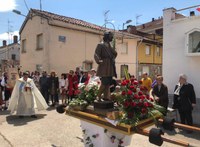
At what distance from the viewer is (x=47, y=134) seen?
6059 mm

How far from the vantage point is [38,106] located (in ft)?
27.8

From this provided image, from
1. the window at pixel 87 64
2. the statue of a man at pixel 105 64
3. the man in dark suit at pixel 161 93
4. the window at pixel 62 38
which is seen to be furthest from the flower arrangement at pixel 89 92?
the window at pixel 87 64

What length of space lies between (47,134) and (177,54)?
16.8 feet

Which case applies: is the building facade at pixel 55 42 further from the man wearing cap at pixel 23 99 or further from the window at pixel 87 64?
the man wearing cap at pixel 23 99

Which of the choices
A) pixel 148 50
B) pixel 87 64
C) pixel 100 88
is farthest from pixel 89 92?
pixel 148 50

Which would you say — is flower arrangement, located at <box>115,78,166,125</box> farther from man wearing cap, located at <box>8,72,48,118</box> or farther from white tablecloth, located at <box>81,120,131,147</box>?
man wearing cap, located at <box>8,72,48,118</box>

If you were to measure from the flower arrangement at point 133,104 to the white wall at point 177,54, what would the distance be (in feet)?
14.5

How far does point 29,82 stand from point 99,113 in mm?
5290

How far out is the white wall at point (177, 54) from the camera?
7.17 m

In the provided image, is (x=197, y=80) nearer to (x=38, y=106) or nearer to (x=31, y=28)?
(x=38, y=106)

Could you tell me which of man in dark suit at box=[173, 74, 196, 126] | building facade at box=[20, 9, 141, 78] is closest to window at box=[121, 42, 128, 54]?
building facade at box=[20, 9, 141, 78]

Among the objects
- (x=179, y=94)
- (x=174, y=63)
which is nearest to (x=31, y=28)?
(x=174, y=63)

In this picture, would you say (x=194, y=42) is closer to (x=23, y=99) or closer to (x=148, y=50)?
(x=23, y=99)

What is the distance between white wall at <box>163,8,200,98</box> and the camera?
7.17 metres
